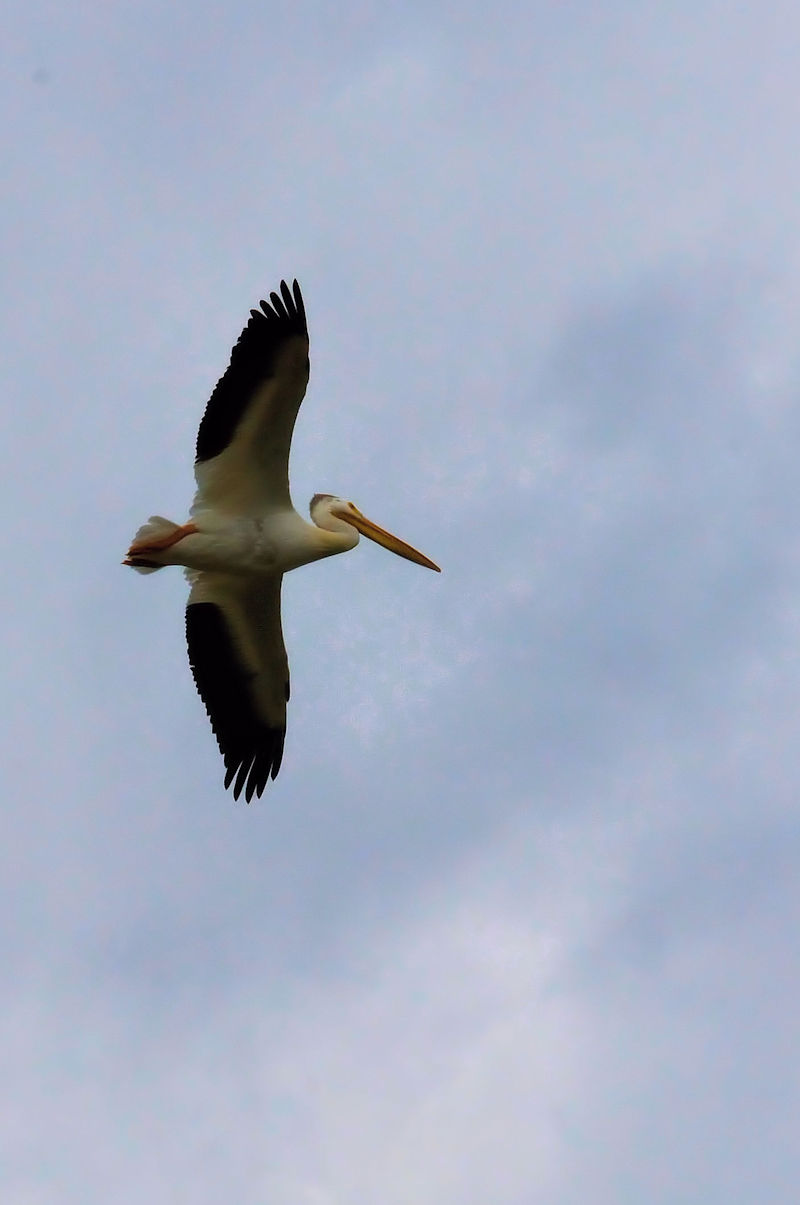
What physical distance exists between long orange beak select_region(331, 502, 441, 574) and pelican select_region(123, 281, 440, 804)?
0.02 metres

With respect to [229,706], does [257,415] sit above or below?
above

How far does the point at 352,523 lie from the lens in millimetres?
18281

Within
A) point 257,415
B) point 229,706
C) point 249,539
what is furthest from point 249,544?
point 229,706

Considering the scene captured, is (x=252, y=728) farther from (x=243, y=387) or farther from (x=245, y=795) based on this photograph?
(x=243, y=387)

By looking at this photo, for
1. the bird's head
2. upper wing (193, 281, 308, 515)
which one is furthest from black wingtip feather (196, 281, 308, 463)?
the bird's head

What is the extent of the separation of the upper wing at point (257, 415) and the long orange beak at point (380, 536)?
4.51ft

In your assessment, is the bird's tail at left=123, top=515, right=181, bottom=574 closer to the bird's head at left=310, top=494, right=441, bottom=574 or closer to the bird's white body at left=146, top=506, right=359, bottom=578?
the bird's white body at left=146, top=506, right=359, bottom=578

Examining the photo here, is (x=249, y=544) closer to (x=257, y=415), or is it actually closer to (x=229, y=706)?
(x=257, y=415)

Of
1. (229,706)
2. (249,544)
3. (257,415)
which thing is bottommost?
(229,706)

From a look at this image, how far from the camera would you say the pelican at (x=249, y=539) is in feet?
52.2

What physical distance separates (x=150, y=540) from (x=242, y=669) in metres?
1.85

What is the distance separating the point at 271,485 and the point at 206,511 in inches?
25.6

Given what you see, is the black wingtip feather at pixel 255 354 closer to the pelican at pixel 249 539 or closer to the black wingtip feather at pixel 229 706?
the pelican at pixel 249 539

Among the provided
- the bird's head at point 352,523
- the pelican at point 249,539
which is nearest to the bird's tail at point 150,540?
the pelican at point 249,539
